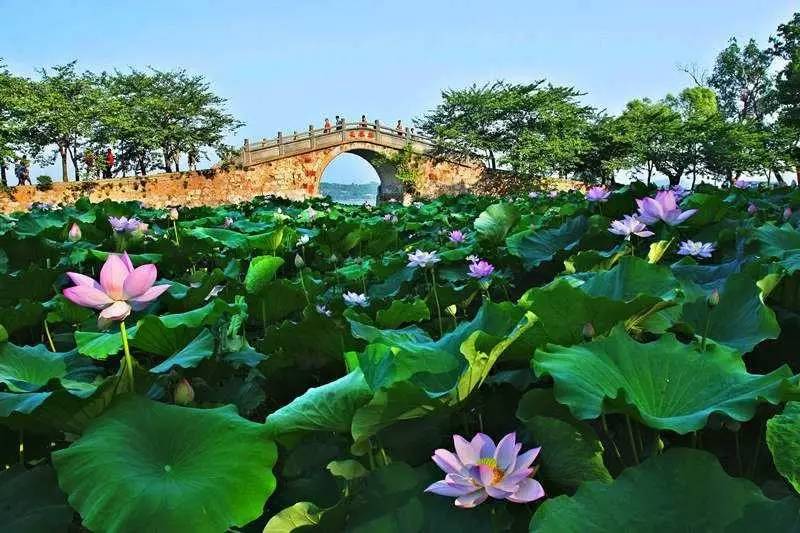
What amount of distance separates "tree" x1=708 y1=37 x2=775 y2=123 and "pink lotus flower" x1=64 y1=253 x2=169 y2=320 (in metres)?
37.9

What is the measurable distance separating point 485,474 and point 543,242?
150cm

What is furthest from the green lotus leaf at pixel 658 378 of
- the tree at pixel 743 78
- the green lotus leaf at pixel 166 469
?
the tree at pixel 743 78

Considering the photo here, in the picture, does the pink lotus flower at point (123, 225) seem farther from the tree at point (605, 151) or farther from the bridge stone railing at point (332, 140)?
the tree at point (605, 151)

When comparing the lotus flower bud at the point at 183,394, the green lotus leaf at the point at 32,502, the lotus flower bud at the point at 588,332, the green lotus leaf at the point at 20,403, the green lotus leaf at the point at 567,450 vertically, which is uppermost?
the lotus flower bud at the point at 588,332

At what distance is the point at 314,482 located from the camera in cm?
67

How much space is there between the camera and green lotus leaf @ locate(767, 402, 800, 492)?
0.49 m

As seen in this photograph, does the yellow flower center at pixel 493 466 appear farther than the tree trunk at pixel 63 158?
No

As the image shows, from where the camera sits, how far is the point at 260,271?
62.2 inches

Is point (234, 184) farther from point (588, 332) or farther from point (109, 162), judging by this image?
point (588, 332)

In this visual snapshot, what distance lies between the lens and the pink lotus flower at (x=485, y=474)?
1.70 feet

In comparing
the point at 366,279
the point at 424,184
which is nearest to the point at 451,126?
the point at 424,184

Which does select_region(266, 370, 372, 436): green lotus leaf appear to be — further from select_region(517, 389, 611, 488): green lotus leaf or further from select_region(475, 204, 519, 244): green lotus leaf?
select_region(475, 204, 519, 244): green lotus leaf

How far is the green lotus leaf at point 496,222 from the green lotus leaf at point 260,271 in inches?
36.8

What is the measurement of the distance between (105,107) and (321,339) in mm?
23171
